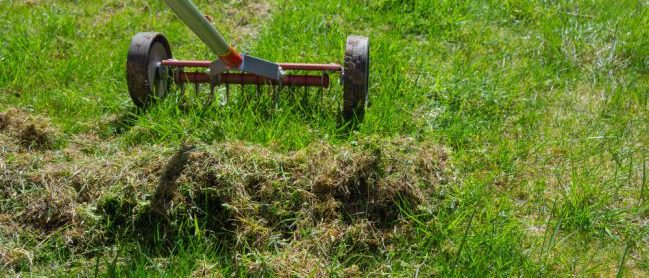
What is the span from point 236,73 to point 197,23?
2.50 ft

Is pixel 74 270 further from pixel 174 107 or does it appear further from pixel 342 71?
pixel 342 71

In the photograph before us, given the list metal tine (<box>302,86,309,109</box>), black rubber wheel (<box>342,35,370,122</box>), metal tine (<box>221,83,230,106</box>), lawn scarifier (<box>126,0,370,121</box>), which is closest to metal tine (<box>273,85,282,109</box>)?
lawn scarifier (<box>126,0,370,121</box>)

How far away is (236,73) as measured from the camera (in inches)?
161

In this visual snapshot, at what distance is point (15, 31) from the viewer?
5.06m

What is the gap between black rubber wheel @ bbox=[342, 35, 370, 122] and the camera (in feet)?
12.8

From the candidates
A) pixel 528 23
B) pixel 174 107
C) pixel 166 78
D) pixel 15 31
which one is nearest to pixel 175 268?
pixel 174 107

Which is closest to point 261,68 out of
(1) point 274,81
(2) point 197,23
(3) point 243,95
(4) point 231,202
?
(1) point 274,81

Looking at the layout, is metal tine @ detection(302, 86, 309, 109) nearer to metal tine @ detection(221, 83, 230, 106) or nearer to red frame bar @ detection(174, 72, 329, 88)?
red frame bar @ detection(174, 72, 329, 88)

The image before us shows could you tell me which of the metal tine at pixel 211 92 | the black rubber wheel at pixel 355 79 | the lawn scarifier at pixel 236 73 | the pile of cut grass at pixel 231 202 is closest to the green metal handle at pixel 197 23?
the lawn scarifier at pixel 236 73

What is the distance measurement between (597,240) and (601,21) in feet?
8.69

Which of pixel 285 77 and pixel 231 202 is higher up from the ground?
pixel 285 77

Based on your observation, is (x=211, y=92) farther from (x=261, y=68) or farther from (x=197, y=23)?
(x=197, y=23)

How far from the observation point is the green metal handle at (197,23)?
3217mm

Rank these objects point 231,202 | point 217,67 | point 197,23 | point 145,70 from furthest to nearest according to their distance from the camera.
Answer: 1. point 145,70
2. point 217,67
3. point 197,23
4. point 231,202
